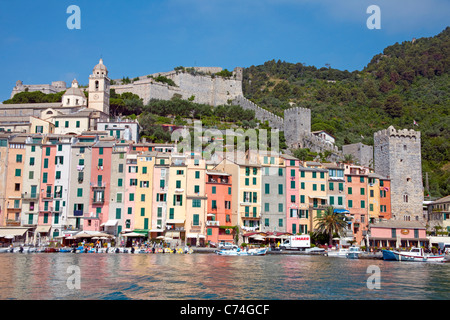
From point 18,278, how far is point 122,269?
23.8ft

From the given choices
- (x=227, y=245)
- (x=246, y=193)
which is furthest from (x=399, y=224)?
(x=227, y=245)

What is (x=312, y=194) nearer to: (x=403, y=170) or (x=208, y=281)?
(x=403, y=170)

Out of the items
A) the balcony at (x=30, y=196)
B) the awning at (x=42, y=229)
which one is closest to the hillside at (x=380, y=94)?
the awning at (x=42, y=229)

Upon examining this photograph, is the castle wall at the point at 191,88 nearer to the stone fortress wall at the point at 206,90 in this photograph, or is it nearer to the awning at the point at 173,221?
the stone fortress wall at the point at 206,90

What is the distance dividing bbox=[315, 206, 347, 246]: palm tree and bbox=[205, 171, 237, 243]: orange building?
9.83 m

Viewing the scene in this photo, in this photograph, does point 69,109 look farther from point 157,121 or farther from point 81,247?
point 81,247

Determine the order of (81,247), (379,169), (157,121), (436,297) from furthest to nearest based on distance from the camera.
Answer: (157,121)
(379,169)
(81,247)
(436,297)

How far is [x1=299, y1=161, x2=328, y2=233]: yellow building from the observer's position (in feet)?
189

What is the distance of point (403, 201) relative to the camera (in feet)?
200

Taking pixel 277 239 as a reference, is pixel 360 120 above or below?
above

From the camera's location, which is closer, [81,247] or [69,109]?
[81,247]

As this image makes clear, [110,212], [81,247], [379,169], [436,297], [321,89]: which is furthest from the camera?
[321,89]

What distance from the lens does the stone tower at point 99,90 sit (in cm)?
8581
